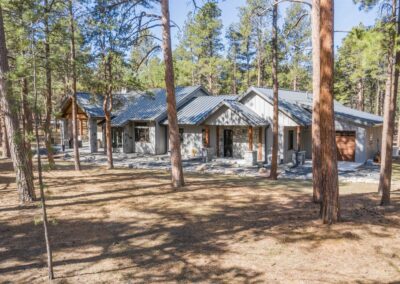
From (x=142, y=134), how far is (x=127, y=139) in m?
1.49

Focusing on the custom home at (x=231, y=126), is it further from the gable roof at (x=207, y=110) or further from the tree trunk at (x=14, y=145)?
the tree trunk at (x=14, y=145)

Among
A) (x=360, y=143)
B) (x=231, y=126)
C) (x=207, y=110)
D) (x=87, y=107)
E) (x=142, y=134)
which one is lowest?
(x=360, y=143)

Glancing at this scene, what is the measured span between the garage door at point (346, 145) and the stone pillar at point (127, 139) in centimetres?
1670

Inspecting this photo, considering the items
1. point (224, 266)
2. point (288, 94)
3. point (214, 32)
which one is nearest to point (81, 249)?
point (224, 266)

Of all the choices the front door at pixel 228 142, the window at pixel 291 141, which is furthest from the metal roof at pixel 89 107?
the window at pixel 291 141

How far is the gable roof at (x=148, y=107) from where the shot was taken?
1065 inches

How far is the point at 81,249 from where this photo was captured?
24.5 feet

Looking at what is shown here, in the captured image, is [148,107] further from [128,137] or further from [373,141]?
[373,141]

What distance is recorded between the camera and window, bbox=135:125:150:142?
27.8m

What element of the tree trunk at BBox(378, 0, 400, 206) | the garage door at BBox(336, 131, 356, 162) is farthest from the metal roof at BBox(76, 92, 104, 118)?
the tree trunk at BBox(378, 0, 400, 206)

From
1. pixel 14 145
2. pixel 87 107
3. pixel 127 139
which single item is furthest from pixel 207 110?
pixel 14 145

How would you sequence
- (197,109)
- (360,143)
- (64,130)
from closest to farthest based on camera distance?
1. (360,143)
2. (197,109)
3. (64,130)

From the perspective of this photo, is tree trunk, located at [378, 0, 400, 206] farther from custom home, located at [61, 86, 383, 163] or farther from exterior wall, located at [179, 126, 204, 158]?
exterior wall, located at [179, 126, 204, 158]

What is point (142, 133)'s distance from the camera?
1107 inches
